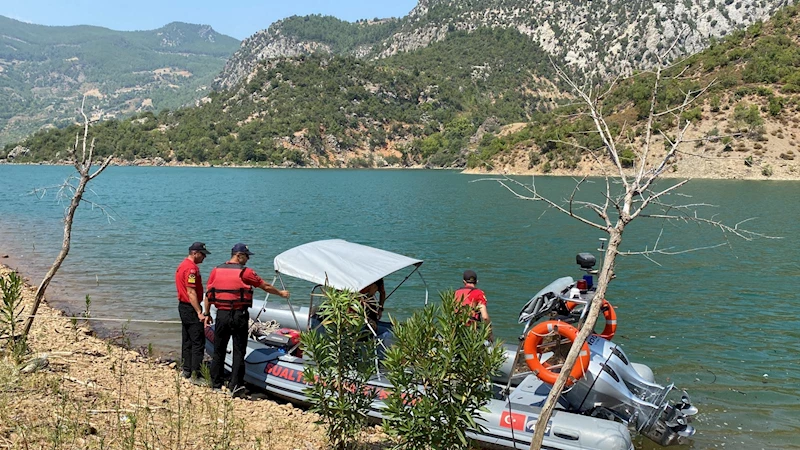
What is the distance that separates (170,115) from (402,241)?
167108 millimetres

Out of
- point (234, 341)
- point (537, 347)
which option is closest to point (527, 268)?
point (537, 347)

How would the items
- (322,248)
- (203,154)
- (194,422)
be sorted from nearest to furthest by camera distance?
1. (194,422)
2. (322,248)
3. (203,154)

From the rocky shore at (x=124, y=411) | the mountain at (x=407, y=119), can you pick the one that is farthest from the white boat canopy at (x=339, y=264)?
Answer: the mountain at (x=407, y=119)

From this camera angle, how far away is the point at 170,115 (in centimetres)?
17512

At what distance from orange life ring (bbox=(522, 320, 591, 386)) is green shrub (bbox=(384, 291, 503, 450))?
7.92ft

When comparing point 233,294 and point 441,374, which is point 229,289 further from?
point 441,374

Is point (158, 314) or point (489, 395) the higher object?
point (489, 395)

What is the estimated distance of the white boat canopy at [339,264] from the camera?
323 inches

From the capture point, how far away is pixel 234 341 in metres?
8.66

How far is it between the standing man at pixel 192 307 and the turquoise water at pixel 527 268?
2763mm

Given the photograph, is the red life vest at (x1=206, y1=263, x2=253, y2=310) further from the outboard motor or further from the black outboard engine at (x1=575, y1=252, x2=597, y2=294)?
the outboard motor

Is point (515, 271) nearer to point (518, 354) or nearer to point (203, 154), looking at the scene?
point (518, 354)

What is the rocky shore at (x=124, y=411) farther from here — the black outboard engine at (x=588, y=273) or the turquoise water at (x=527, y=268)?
the black outboard engine at (x=588, y=273)

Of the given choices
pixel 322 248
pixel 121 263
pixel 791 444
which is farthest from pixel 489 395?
pixel 121 263
